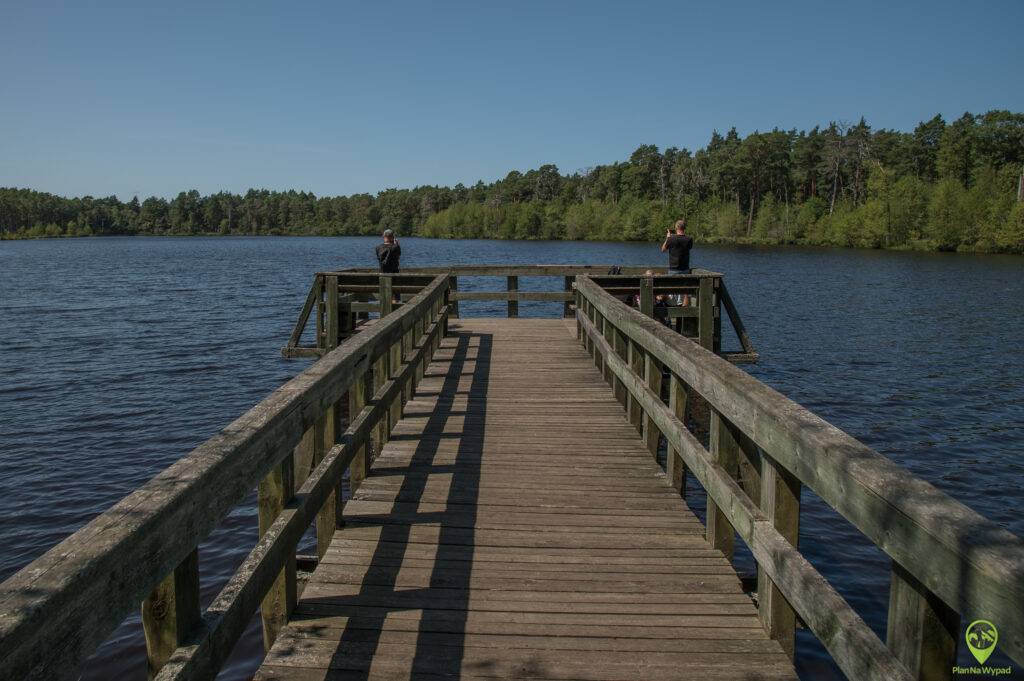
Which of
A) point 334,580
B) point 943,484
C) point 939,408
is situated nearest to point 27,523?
point 334,580

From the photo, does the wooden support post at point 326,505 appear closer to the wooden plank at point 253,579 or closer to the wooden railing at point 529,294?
the wooden plank at point 253,579

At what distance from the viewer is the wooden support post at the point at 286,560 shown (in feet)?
10.9

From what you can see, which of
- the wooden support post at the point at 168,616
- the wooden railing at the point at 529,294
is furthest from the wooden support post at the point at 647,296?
Answer: the wooden support post at the point at 168,616

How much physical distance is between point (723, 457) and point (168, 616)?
9.23ft

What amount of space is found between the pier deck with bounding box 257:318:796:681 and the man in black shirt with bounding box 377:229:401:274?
24.9 ft

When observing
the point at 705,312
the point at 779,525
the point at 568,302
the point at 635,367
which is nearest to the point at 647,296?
the point at 705,312

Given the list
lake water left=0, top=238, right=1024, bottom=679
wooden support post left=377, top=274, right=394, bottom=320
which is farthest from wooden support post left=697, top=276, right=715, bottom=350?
wooden support post left=377, top=274, right=394, bottom=320

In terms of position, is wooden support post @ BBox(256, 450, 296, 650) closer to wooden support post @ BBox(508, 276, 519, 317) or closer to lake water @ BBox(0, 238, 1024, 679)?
lake water @ BBox(0, 238, 1024, 679)

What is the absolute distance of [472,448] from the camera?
648 cm

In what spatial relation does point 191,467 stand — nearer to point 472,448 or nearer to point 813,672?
point 472,448

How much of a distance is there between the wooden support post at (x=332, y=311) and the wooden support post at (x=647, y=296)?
5.44 m

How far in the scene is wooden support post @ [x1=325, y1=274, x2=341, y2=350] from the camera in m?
13.5

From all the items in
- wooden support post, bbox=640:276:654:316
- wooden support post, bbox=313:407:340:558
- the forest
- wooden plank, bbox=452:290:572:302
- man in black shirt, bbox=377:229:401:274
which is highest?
the forest

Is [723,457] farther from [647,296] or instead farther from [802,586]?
[647,296]
